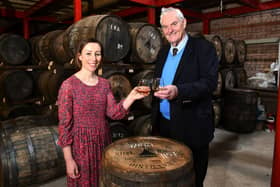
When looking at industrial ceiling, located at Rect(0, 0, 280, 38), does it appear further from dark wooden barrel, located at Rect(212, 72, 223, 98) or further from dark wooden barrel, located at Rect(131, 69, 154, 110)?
dark wooden barrel, located at Rect(131, 69, 154, 110)

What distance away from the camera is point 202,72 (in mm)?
1676

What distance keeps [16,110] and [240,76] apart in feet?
20.0

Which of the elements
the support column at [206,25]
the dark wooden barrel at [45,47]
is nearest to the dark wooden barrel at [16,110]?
the dark wooden barrel at [45,47]

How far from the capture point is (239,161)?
145 inches

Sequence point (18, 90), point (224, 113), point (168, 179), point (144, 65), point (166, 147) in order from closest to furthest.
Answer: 1. point (168, 179)
2. point (166, 147)
3. point (144, 65)
4. point (18, 90)
5. point (224, 113)

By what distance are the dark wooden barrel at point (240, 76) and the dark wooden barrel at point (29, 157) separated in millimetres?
5366

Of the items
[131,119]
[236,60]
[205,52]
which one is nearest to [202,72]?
[205,52]

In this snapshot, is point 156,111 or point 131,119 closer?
point 156,111

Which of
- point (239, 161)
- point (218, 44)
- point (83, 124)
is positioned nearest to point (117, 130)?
point (83, 124)

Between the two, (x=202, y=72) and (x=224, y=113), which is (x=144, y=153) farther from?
(x=224, y=113)

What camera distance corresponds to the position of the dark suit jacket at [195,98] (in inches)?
65.4

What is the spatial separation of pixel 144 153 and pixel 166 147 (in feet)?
0.66

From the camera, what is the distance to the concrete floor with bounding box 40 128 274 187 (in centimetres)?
304

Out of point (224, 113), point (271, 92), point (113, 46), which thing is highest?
point (113, 46)
